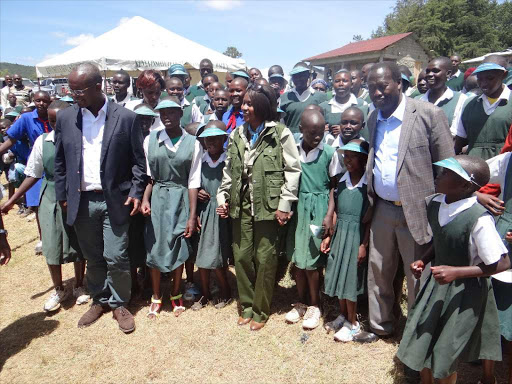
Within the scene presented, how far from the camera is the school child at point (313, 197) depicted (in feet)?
11.3

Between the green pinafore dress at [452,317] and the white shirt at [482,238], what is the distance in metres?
0.03

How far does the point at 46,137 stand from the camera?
13.2 feet

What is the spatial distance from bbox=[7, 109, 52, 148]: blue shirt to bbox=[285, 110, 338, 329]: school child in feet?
12.0

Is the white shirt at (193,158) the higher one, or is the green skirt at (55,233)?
the white shirt at (193,158)

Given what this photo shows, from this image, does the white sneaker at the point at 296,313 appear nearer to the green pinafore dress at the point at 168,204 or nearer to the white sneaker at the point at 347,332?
the white sneaker at the point at 347,332

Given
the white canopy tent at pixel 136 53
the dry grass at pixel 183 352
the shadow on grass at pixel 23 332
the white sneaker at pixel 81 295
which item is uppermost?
the white canopy tent at pixel 136 53

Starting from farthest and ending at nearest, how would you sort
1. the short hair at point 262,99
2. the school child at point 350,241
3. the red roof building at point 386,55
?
the red roof building at point 386,55
the short hair at point 262,99
the school child at point 350,241

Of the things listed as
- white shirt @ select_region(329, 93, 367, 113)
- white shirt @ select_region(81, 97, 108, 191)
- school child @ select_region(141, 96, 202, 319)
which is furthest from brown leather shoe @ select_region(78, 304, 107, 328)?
white shirt @ select_region(329, 93, 367, 113)

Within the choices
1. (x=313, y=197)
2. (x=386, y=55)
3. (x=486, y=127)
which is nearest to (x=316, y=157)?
(x=313, y=197)

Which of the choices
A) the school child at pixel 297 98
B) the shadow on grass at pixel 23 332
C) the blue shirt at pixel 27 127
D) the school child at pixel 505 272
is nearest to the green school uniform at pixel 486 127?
the school child at pixel 505 272

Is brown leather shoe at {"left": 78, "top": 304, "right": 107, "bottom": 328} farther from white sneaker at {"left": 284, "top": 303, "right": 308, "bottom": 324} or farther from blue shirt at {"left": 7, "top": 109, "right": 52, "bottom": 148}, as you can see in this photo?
blue shirt at {"left": 7, "top": 109, "right": 52, "bottom": 148}

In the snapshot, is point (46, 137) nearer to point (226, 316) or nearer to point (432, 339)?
point (226, 316)

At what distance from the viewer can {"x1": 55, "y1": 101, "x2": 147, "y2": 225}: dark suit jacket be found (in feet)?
11.4

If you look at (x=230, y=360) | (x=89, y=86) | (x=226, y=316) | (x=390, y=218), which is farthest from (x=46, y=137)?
(x=390, y=218)
